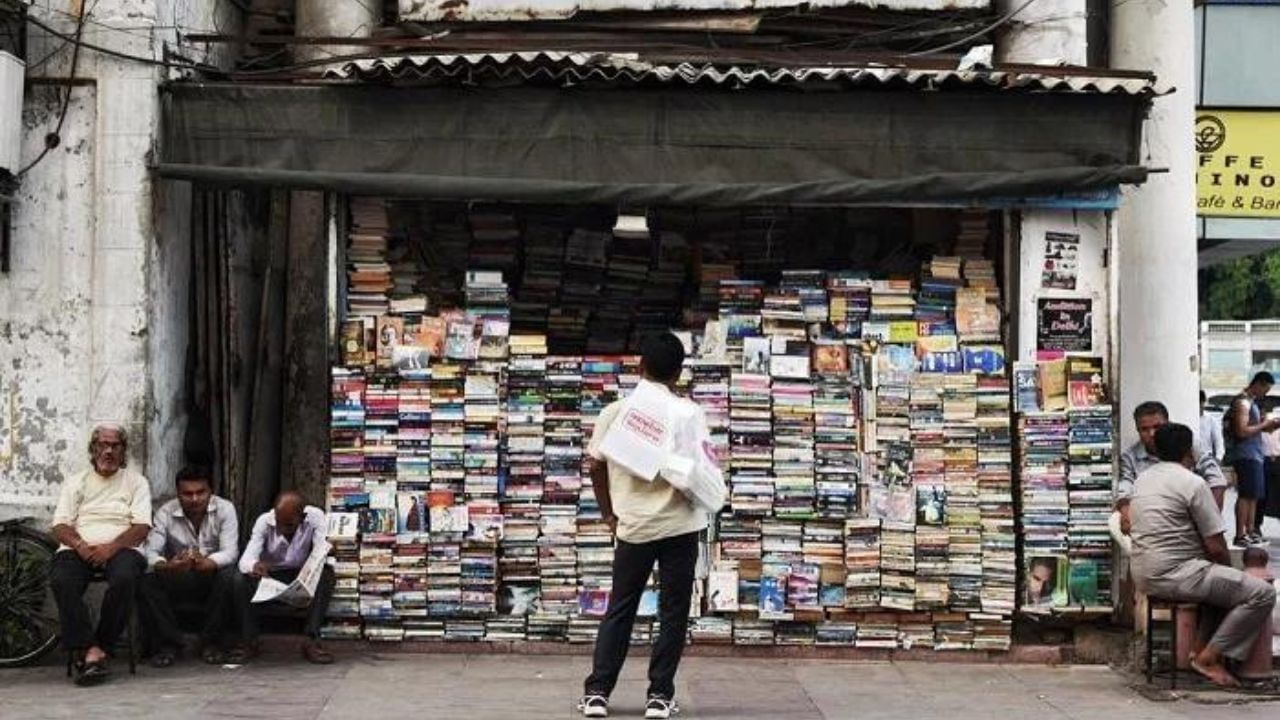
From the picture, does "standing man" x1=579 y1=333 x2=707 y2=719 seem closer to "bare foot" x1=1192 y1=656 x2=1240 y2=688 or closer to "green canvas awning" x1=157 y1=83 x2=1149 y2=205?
"green canvas awning" x1=157 y1=83 x2=1149 y2=205

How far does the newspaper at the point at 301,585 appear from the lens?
8320 mm

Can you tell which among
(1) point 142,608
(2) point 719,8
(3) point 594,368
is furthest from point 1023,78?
(1) point 142,608

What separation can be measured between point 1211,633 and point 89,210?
607 cm

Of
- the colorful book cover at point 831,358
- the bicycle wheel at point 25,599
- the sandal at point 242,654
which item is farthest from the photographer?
the colorful book cover at point 831,358

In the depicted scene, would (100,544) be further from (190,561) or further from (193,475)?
(193,475)

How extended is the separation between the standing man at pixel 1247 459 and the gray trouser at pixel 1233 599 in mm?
6516

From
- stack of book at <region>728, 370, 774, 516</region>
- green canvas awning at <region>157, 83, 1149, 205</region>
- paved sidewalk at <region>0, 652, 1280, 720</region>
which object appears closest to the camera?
paved sidewalk at <region>0, 652, 1280, 720</region>

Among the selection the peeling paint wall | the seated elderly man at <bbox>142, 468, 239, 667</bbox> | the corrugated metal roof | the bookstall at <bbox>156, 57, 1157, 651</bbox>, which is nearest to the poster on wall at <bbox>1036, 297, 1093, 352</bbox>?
the bookstall at <bbox>156, 57, 1157, 651</bbox>

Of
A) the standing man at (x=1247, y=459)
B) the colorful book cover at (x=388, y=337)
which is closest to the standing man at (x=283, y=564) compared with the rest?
the colorful book cover at (x=388, y=337)

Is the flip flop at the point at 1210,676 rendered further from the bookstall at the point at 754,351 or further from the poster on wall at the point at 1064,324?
the poster on wall at the point at 1064,324

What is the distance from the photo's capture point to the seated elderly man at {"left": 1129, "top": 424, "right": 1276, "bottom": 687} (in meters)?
7.79

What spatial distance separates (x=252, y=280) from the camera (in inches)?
396

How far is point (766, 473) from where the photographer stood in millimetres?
8875

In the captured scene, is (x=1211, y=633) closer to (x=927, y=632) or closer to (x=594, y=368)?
(x=927, y=632)
